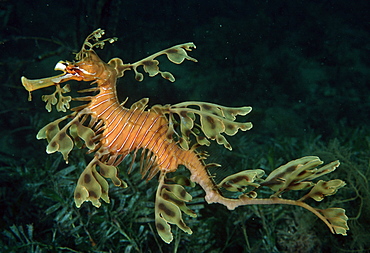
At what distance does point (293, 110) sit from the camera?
26.7ft

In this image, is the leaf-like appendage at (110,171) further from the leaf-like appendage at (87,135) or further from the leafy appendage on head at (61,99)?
the leafy appendage on head at (61,99)

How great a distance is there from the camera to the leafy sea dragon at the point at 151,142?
121 cm

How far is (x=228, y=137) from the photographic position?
17.8 feet

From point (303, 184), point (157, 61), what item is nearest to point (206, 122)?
point (157, 61)

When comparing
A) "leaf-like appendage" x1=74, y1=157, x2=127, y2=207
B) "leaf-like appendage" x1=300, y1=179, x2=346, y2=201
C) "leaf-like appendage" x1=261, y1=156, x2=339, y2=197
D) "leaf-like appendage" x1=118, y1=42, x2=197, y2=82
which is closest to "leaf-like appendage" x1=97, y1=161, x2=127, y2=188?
"leaf-like appendage" x1=74, y1=157, x2=127, y2=207

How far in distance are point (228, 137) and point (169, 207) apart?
13.9 ft

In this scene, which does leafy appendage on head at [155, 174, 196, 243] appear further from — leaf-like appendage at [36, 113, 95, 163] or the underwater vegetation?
leaf-like appendage at [36, 113, 95, 163]

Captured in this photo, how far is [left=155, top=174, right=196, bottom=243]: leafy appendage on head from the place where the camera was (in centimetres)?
127

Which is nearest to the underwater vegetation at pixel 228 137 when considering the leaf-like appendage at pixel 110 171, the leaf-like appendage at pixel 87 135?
the leaf-like appendage at pixel 110 171

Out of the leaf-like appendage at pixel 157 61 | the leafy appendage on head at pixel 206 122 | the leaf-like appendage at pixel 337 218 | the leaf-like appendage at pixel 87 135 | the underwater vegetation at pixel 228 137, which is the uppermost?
the leaf-like appendage at pixel 157 61

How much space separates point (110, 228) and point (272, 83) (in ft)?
23.0

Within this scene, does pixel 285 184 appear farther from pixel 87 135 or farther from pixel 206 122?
pixel 87 135

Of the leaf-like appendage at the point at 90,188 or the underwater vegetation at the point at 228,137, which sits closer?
the leaf-like appendage at the point at 90,188

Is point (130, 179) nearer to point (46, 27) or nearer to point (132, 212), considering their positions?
point (132, 212)
